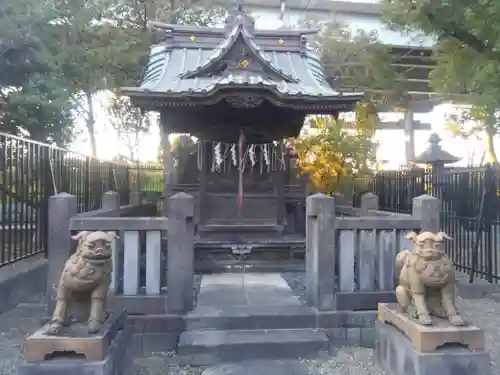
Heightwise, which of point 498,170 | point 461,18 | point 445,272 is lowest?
point 445,272

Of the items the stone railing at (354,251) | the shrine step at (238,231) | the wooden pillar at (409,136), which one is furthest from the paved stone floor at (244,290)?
the wooden pillar at (409,136)

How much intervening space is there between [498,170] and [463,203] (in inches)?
41.0

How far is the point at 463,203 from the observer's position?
8406mm

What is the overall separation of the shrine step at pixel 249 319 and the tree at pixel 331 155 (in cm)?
1099

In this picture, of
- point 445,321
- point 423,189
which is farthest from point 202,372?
point 423,189

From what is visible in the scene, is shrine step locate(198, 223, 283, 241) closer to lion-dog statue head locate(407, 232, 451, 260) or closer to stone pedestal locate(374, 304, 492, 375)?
stone pedestal locate(374, 304, 492, 375)

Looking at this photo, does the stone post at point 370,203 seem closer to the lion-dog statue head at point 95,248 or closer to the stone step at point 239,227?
the stone step at point 239,227

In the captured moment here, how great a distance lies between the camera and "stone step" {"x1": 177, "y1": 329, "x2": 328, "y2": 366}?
4816 millimetres

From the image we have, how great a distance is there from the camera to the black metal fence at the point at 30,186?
657cm

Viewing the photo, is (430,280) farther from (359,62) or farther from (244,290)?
(359,62)

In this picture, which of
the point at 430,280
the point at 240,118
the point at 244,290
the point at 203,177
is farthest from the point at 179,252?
the point at 240,118

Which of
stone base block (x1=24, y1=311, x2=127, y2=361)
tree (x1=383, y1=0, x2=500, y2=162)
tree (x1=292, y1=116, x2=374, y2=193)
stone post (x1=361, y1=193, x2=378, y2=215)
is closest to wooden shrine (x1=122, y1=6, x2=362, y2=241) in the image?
stone post (x1=361, y1=193, x2=378, y2=215)

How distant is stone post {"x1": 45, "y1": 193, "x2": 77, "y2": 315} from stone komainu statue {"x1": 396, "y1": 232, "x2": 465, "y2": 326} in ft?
12.9

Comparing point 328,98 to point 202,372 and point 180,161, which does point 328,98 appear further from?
point 202,372
